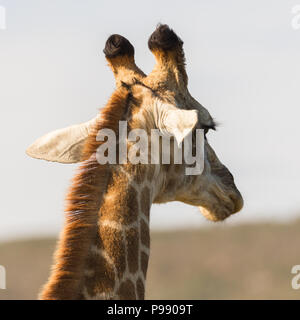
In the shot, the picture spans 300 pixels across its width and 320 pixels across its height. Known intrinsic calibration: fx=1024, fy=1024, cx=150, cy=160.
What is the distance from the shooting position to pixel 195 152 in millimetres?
8445

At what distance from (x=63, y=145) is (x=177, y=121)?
4.21 ft

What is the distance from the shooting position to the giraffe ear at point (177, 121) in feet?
24.0

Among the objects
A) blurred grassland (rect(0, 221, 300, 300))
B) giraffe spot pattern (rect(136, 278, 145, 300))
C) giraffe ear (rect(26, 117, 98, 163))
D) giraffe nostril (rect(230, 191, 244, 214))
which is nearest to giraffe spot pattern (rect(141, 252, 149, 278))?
giraffe spot pattern (rect(136, 278, 145, 300))

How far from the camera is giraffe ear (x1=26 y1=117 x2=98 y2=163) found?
836 centimetres

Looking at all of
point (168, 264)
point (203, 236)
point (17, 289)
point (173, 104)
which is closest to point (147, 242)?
point (173, 104)

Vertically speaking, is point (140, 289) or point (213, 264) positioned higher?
point (213, 264)

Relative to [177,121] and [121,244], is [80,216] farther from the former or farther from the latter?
[177,121]

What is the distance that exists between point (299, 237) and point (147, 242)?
31738mm

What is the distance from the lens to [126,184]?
7.55m

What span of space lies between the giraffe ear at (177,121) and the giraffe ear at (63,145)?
65cm

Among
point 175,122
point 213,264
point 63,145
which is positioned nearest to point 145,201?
point 175,122

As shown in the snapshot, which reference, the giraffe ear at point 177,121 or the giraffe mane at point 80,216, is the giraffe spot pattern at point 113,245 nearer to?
the giraffe mane at point 80,216

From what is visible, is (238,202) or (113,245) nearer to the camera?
(113,245)
